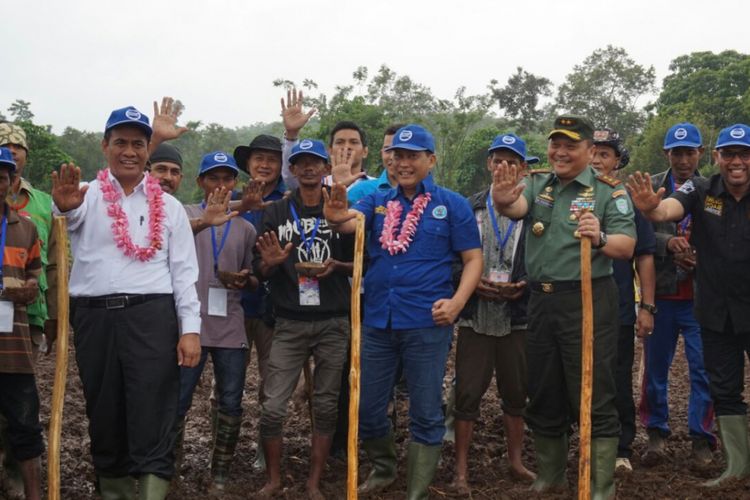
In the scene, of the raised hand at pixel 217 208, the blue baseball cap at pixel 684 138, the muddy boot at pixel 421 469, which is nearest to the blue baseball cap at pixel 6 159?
the raised hand at pixel 217 208

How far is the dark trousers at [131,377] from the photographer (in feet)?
14.5

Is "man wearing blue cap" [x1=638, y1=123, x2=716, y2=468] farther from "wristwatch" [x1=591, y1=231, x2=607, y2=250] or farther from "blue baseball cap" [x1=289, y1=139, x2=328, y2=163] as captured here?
"blue baseball cap" [x1=289, y1=139, x2=328, y2=163]

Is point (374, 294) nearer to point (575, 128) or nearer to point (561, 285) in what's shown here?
point (561, 285)

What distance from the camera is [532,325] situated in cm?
514

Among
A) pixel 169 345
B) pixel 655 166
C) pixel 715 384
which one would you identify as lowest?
pixel 715 384

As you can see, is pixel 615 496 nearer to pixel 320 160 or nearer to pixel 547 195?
pixel 547 195

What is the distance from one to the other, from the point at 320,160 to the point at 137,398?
208 cm

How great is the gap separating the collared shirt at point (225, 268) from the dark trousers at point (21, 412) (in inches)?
44.9

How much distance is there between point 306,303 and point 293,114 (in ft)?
5.89

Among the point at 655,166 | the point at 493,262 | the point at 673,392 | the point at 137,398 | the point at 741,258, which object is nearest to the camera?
the point at 137,398

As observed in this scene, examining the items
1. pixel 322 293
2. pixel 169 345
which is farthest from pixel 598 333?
→ pixel 169 345

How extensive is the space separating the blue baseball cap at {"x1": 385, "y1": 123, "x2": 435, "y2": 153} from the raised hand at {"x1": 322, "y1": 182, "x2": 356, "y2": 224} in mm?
458

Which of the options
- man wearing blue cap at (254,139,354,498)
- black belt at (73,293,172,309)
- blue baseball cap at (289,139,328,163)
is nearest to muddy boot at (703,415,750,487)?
man wearing blue cap at (254,139,354,498)

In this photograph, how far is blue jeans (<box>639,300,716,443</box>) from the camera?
20.4ft
